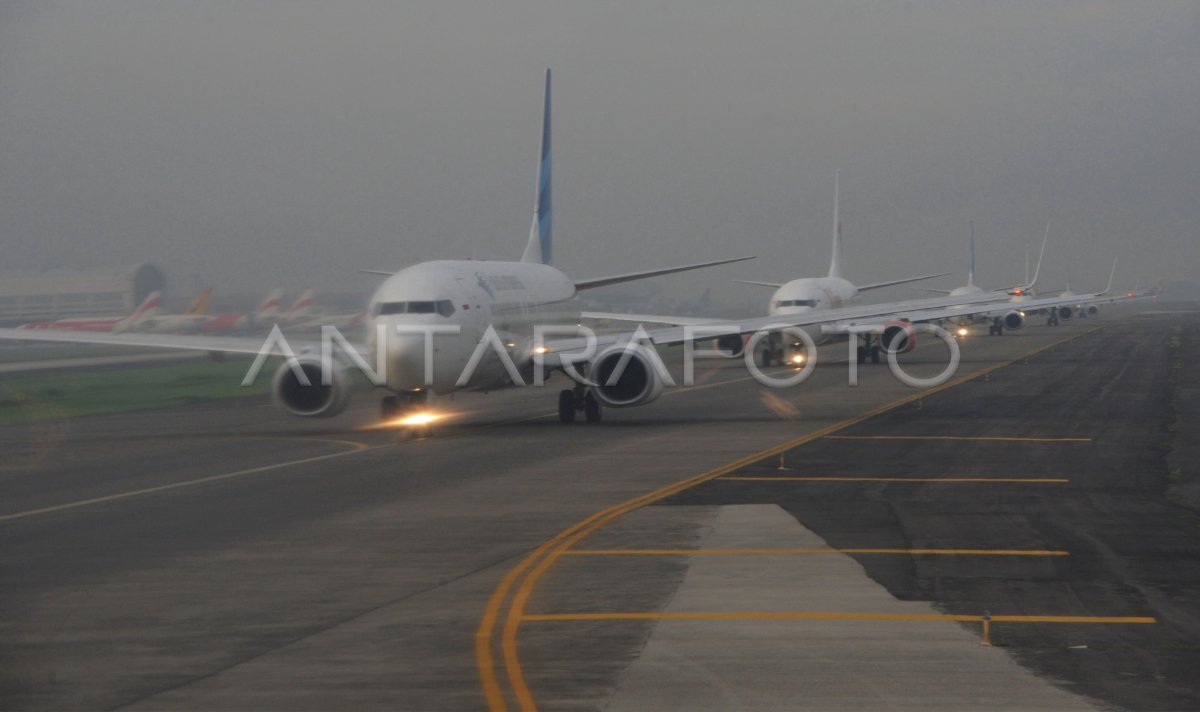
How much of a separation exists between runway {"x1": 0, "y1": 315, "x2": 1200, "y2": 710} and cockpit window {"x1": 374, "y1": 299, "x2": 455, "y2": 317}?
8.94ft

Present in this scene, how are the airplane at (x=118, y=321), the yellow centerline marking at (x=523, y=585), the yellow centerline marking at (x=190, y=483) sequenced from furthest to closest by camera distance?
1. the airplane at (x=118, y=321)
2. the yellow centerline marking at (x=190, y=483)
3. the yellow centerline marking at (x=523, y=585)

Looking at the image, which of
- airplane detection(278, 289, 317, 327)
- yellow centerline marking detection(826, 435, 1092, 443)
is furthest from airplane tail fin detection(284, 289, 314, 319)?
yellow centerline marking detection(826, 435, 1092, 443)

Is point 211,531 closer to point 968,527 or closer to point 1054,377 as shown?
point 968,527

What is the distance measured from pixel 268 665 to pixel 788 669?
376cm

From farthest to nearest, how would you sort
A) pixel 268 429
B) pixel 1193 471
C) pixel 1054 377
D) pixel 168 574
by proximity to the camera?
pixel 1054 377
pixel 268 429
pixel 1193 471
pixel 168 574

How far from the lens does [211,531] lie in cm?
1684

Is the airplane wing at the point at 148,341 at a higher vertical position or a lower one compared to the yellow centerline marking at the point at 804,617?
higher

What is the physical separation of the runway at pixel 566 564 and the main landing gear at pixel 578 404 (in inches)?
87.6

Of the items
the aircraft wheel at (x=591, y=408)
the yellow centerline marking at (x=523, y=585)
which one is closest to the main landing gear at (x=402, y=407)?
the aircraft wheel at (x=591, y=408)

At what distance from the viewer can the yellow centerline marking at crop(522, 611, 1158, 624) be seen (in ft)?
37.0

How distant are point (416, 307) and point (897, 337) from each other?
36777 millimetres

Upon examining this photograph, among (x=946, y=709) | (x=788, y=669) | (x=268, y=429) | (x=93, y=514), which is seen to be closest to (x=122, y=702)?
Result: (x=788, y=669)

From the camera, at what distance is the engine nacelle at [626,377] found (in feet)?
101

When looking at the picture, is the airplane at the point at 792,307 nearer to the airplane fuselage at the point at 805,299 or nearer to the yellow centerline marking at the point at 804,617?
the airplane fuselage at the point at 805,299
